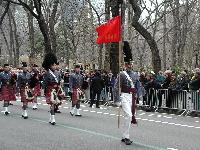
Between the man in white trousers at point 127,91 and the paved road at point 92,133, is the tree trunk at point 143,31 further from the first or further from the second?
the man in white trousers at point 127,91

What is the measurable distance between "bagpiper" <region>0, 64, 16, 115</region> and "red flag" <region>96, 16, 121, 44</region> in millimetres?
6182

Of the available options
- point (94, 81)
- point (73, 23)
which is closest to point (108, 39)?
point (94, 81)

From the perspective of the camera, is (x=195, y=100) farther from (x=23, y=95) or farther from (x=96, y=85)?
(x=23, y=95)

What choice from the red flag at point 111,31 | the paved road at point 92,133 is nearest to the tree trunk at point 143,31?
the paved road at point 92,133

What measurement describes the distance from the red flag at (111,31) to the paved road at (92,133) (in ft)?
8.02

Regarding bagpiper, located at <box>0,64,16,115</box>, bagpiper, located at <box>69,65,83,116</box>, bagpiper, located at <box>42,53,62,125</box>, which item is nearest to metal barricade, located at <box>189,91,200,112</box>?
bagpiper, located at <box>69,65,83,116</box>

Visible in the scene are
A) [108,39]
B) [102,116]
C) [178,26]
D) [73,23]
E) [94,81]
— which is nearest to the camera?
[108,39]

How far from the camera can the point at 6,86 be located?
20.0 meters

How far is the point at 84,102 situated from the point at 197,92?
27.7ft

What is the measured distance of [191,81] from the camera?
2002 cm

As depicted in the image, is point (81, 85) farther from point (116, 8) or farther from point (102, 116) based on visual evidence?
point (116, 8)

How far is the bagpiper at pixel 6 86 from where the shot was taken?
19.7 m

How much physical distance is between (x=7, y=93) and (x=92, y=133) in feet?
21.9

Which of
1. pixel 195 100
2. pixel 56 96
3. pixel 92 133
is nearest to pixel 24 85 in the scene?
pixel 56 96
